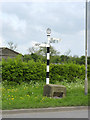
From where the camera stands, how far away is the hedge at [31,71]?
1047cm

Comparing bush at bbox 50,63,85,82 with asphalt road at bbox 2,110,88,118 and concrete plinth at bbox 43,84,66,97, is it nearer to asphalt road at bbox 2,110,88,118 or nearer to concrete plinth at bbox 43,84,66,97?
concrete plinth at bbox 43,84,66,97

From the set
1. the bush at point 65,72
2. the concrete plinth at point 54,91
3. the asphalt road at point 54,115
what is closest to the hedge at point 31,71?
the bush at point 65,72

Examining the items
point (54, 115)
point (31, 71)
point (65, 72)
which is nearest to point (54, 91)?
point (54, 115)

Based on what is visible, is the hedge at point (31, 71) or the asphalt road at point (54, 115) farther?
the hedge at point (31, 71)

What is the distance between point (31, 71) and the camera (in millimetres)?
10758

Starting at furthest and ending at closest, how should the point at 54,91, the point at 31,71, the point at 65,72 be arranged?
the point at 65,72
the point at 31,71
the point at 54,91

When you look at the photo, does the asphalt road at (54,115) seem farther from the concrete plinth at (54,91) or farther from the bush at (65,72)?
the bush at (65,72)

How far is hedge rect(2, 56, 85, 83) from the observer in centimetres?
1047

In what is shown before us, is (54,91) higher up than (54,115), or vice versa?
(54,91)

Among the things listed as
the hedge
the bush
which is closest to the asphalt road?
the hedge

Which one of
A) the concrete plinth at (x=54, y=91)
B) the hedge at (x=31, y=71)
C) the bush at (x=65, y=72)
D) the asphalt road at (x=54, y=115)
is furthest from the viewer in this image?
the bush at (x=65, y=72)

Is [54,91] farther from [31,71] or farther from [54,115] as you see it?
[31,71]

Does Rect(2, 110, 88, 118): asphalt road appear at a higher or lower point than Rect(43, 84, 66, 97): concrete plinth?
lower

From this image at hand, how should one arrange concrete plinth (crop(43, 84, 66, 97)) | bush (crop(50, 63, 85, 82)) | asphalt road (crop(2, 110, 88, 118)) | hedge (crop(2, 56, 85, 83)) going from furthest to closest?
bush (crop(50, 63, 85, 82))
hedge (crop(2, 56, 85, 83))
concrete plinth (crop(43, 84, 66, 97))
asphalt road (crop(2, 110, 88, 118))
